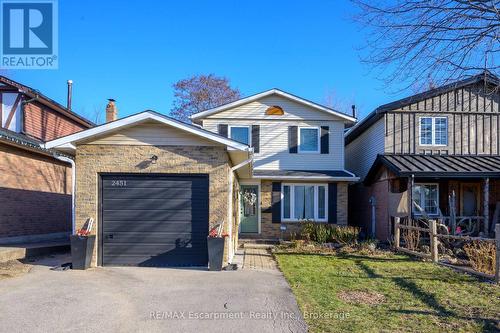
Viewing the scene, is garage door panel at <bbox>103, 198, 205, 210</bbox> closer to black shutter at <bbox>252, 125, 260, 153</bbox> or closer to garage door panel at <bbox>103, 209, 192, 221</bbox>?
garage door panel at <bbox>103, 209, 192, 221</bbox>

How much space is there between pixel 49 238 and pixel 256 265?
31.0 feet

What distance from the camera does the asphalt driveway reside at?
5.63 metres

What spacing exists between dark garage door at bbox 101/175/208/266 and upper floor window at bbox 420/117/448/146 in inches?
426

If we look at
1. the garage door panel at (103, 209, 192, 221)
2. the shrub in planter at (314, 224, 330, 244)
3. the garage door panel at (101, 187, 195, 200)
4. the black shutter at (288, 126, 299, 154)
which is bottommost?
the shrub in planter at (314, 224, 330, 244)

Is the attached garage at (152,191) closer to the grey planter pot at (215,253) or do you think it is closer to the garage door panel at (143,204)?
the garage door panel at (143,204)

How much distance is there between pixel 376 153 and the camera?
17.3 meters

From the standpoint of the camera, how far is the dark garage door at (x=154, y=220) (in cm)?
997

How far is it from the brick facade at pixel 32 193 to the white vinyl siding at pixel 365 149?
13.4 metres

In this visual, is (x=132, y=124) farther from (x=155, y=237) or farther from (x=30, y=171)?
(x=30, y=171)

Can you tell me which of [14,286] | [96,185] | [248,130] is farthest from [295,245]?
[14,286]

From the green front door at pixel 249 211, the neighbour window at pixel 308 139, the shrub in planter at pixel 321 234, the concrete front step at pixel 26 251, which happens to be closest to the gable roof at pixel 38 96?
the concrete front step at pixel 26 251

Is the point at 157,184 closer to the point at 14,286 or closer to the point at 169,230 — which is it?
the point at 169,230

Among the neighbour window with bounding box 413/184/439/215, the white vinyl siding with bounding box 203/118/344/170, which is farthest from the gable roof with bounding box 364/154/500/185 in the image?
the white vinyl siding with bounding box 203/118/344/170

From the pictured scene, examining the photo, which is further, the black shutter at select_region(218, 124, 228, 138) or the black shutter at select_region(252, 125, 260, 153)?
the black shutter at select_region(252, 125, 260, 153)
